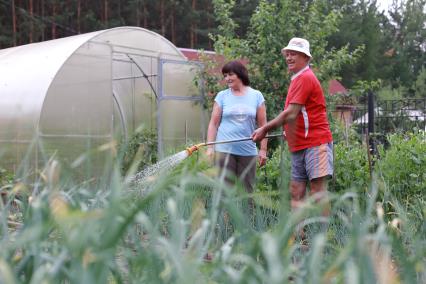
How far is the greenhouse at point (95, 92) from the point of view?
791 centimetres

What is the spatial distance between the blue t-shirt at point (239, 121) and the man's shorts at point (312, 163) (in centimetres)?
53

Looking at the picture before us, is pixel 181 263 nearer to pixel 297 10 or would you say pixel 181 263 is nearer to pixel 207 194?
pixel 207 194

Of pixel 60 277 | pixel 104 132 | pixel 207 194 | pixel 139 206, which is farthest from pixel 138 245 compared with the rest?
pixel 104 132

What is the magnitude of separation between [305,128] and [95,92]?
17.7 ft

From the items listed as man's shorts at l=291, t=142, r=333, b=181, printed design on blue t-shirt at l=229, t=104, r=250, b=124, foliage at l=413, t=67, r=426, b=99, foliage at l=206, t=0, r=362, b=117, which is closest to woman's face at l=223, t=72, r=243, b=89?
printed design on blue t-shirt at l=229, t=104, r=250, b=124

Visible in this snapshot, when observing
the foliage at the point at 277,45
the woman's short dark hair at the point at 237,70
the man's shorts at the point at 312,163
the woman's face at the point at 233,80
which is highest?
the foliage at the point at 277,45

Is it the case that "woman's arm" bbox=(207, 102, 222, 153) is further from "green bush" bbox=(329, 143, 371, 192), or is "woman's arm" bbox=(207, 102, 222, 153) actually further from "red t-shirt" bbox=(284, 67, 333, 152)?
"green bush" bbox=(329, 143, 371, 192)

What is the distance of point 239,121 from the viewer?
169 inches

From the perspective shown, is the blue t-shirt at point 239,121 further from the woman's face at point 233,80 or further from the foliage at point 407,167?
the foliage at point 407,167

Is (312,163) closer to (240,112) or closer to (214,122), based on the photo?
(240,112)

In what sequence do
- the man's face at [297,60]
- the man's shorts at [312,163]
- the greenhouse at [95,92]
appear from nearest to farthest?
the man's shorts at [312,163], the man's face at [297,60], the greenhouse at [95,92]

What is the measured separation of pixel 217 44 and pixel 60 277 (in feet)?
26.5

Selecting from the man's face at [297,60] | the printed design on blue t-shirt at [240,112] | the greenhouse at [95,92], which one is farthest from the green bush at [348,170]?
the greenhouse at [95,92]

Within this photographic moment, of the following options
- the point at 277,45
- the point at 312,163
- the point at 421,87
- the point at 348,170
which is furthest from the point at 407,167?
the point at 421,87
